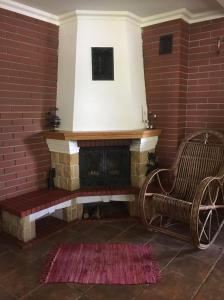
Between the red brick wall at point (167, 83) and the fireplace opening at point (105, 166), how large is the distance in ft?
1.63

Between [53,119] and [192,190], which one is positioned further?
[53,119]

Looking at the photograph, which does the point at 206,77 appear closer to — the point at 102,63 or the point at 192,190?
the point at 102,63

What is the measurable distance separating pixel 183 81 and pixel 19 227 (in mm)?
2465

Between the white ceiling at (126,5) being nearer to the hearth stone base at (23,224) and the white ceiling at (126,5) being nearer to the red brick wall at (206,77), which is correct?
the red brick wall at (206,77)

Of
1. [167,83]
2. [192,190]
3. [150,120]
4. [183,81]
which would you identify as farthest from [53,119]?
[192,190]

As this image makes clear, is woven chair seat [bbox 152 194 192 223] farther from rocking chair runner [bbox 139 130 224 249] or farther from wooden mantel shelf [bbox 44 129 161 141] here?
wooden mantel shelf [bbox 44 129 161 141]

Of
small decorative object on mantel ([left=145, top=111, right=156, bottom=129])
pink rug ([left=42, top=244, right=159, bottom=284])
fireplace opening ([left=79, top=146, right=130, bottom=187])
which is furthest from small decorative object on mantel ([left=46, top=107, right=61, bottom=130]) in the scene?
pink rug ([left=42, top=244, right=159, bottom=284])

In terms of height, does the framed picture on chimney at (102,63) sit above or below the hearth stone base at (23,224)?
above

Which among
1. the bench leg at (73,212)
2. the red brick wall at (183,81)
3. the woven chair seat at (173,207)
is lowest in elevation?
the bench leg at (73,212)

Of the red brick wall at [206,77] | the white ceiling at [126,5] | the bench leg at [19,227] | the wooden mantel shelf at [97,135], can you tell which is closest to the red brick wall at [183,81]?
the red brick wall at [206,77]

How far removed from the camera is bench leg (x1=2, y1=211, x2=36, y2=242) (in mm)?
2578

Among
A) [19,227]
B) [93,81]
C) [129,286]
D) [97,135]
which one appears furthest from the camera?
[93,81]

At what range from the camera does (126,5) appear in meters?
2.83

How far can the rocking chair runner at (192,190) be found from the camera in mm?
2516
